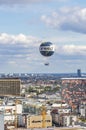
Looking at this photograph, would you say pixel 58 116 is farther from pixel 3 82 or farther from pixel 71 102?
pixel 3 82

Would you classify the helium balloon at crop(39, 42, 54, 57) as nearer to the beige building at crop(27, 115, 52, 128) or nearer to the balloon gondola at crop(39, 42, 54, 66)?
the balloon gondola at crop(39, 42, 54, 66)

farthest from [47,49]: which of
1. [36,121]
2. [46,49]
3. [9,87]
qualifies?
[9,87]

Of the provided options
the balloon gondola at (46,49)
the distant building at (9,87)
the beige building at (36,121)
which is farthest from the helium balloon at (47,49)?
the distant building at (9,87)

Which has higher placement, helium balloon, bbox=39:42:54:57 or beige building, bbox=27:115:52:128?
helium balloon, bbox=39:42:54:57

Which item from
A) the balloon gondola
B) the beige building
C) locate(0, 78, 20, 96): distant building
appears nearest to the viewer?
the balloon gondola

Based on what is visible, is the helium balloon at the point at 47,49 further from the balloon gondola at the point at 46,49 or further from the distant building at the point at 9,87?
the distant building at the point at 9,87

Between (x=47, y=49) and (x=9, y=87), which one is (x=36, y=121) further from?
(x=9, y=87)

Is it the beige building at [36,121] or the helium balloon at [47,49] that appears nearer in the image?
the helium balloon at [47,49]

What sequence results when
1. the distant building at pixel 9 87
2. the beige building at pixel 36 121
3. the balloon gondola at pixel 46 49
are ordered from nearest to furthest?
the balloon gondola at pixel 46 49 → the beige building at pixel 36 121 → the distant building at pixel 9 87

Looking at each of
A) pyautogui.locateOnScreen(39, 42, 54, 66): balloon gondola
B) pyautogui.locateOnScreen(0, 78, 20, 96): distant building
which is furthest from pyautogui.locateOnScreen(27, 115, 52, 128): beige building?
pyautogui.locateOnScreen(0, 78, 20, 96): distant building

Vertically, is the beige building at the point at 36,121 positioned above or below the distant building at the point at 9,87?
below

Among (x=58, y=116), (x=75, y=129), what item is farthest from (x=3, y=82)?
(x=75, y=129)
